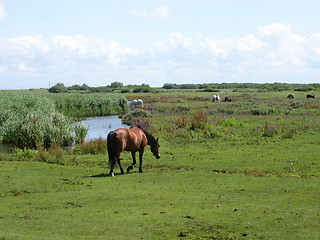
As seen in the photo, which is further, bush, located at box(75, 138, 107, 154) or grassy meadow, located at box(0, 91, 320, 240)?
bush, located at box(75, 138, 107, 154)

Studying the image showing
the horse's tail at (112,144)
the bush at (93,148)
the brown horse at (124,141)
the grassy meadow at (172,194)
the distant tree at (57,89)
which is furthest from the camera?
the distant tree at (57,89)

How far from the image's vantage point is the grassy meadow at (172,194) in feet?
39.1

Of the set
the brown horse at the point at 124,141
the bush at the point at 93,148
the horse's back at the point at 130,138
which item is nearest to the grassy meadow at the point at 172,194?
the bush at the point at 93,148

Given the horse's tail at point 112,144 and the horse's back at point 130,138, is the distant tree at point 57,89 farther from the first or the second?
the horse's tail at point 112,144

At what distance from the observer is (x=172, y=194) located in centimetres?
1633

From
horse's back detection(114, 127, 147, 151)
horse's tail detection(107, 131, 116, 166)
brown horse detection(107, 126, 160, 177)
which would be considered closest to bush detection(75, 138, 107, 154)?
brown horse detection(107, 126, 160, 177)

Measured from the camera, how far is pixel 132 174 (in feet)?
68.6

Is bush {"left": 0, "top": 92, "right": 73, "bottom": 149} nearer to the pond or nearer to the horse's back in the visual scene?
the pond

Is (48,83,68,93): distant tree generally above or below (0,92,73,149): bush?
above

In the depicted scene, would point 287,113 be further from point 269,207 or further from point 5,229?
point 5,229

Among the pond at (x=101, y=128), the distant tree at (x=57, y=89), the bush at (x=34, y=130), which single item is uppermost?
the distant tree at (x=57, y=89)

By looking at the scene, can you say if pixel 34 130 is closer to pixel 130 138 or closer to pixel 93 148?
pixel 93 148

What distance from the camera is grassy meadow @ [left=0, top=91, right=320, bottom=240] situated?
1191 centimetres

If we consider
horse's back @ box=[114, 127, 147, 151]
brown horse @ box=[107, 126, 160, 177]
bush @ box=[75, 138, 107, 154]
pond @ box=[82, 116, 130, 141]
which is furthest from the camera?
pond @ box=[82, 116, 130, 141]
